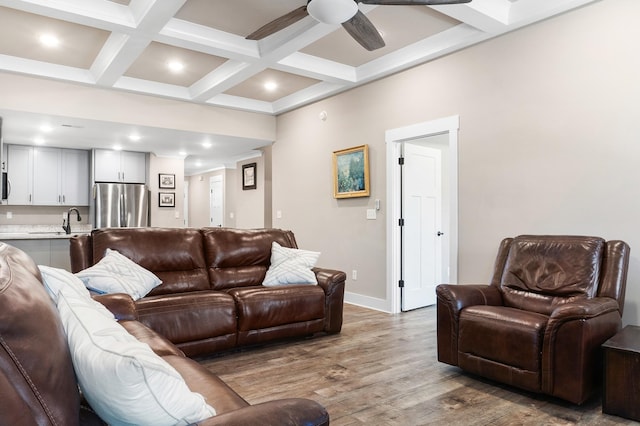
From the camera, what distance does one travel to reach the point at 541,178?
3.42m

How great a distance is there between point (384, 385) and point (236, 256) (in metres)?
1.83

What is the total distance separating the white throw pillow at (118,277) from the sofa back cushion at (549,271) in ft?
8.96

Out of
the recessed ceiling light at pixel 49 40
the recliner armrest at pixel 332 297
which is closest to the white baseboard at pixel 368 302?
the recliner armrest at pixel 332 297

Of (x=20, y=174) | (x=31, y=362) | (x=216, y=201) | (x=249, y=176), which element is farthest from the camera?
(x=216, y=201)

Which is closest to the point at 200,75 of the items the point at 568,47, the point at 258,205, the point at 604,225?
the point at 258,205

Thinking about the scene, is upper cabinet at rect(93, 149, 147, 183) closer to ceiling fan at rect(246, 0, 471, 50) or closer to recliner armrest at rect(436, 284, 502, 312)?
ceiling fan at rect(246, 0, 471, 50)

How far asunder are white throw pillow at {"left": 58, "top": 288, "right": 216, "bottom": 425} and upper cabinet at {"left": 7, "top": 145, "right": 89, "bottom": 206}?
7.35 metres

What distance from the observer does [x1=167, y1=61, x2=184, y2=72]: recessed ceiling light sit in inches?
185

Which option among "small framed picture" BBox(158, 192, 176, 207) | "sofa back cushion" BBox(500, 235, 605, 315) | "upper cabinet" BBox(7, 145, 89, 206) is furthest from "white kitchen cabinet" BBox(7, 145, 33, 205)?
"sofa back cushion" BBox(500, 235, 605, 315)

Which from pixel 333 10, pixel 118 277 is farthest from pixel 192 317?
pixel 333 10

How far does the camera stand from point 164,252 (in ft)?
11.6

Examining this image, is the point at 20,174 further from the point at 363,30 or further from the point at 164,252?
the point at 363,30

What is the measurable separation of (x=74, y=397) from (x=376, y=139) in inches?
172

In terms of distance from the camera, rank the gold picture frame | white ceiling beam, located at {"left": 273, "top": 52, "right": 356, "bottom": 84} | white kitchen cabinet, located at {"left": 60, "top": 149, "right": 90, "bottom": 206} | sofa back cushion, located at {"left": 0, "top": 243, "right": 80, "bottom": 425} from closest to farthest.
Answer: sofa back cushion, located at {"left": 0, "top": 243, "right": 80, "bottom": 425} → white ceiling beam, located at {"left": 273, "top": 52, "right": 356, "bottom": 84} → the gold picture frame → white kitchen cabinet, located at {"left": 60, "top": 149, "right": 90, "bottom": 206}
